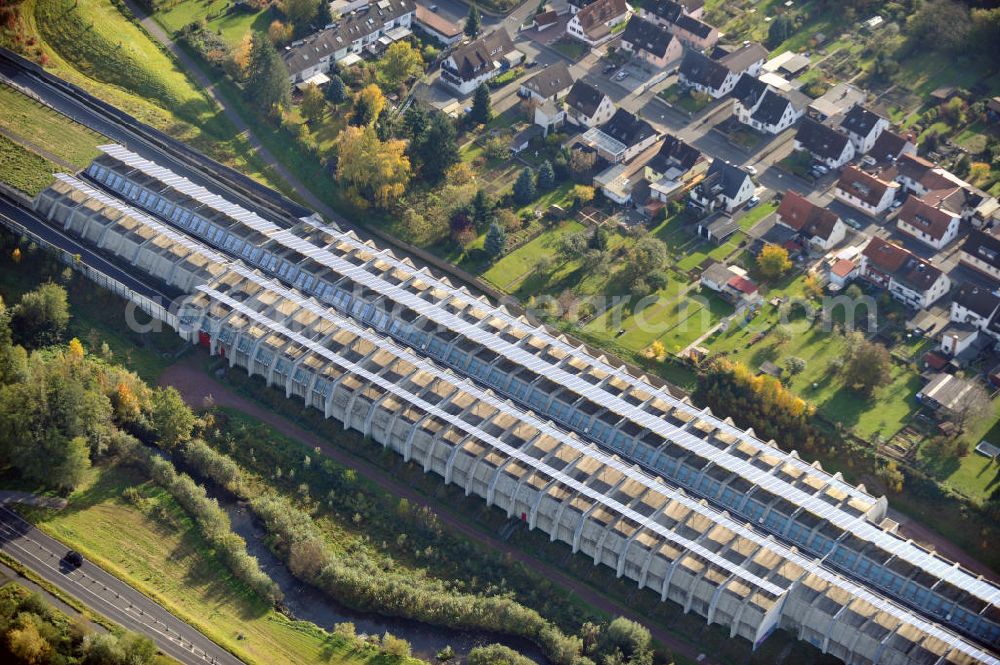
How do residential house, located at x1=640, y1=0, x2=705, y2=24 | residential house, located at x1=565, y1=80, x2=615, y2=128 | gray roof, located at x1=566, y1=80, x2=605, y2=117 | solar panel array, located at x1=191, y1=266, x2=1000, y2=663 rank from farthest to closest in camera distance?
1. residential house, located at x1=640, y1=0, x2=705, y2=24
2. residential house, located at x1=565, y1=80, x2=615, y2=128
3. gray roof, located at x1=566, y1=80, x2=605, y2=117
4. solar panel array, located at x1=191, y1=266, x2=1000, y2=663

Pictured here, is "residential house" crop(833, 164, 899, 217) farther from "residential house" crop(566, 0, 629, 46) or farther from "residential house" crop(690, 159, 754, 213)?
"residential house" crop(566, 0, 629, 46)

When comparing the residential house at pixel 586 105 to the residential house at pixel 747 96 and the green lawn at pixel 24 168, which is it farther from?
the green lawn at pixel 24 168

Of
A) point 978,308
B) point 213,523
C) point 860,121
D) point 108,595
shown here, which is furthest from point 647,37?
point 108,595

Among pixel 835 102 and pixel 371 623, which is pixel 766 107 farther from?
pixel 371 623

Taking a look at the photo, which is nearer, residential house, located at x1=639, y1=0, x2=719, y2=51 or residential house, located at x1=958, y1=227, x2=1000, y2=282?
residential house, located at x1=958, y1=227, x2=1000, y2=282

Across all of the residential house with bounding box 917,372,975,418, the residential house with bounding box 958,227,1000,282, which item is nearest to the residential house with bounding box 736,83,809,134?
the residential house with bounding box 958,227,1000,282

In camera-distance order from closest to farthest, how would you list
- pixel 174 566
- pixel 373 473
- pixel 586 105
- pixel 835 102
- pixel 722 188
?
1. pixel 174 566
2. pixel 373 473
3. pixel 722 188
4. pixel 586 105
5. pixel 835 102
